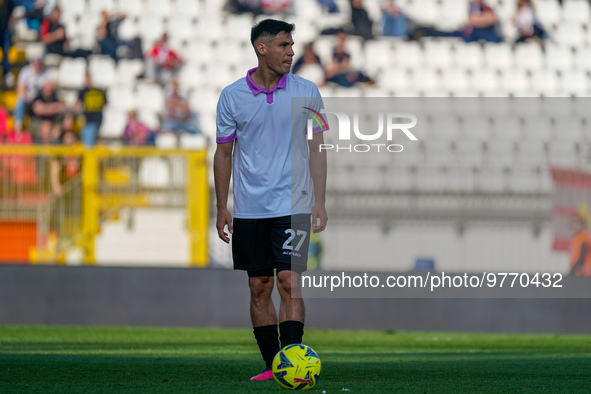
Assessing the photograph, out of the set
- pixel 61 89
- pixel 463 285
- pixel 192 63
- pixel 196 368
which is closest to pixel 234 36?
pixel 192 63

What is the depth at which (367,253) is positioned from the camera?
1083 cm

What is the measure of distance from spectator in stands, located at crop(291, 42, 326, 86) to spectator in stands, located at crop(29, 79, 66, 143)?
3.60m

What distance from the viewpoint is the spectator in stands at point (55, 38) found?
1669 centimetres

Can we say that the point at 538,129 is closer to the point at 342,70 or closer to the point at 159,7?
the point at 342,70

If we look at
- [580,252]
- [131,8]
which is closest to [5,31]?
[131,8]

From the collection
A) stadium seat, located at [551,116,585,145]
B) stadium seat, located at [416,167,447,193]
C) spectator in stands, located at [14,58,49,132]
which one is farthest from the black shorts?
spectator in stands, located at [14,58,49,132]

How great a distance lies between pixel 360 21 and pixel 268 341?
12.4 m

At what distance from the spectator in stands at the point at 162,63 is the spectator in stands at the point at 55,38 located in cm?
114

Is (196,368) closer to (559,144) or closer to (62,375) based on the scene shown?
(62,375)

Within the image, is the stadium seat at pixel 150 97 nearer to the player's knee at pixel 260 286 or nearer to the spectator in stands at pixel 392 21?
the spectator in stands at pixel 392 21

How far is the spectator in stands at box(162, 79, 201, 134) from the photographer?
49.2 ft

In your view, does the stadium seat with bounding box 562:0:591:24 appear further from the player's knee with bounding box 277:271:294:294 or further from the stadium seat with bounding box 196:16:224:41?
the player's knee with bounding box 277:271:294:294

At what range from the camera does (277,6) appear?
57.2 feet

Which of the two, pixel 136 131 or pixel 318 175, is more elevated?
pixel 136 131
